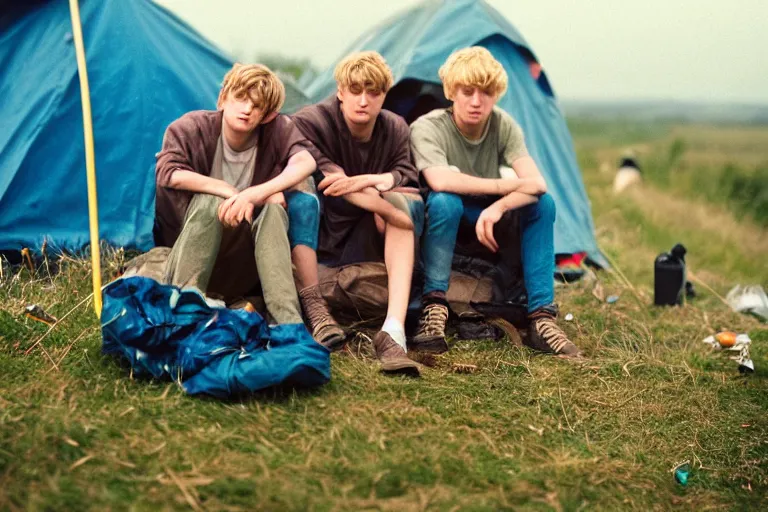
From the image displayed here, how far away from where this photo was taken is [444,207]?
12.5ft

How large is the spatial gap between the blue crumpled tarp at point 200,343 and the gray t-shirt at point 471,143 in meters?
1.29

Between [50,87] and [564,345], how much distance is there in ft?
9.20

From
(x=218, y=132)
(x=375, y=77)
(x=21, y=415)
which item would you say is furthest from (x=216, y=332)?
(x=375, y=77)

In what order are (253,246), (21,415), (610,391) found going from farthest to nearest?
(253,246) < (610,391) < (21,415)

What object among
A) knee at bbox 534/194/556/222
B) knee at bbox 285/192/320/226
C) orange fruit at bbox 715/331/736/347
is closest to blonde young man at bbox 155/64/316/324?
knee at bbox 285/192/320/226

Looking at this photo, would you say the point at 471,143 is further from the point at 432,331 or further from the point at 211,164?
the point at 211,164

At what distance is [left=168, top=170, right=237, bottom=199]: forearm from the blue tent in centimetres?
165

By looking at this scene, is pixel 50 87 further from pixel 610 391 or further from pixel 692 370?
pixel 692 370

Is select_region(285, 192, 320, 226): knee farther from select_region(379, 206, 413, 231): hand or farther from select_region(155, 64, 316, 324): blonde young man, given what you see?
select_region(379, 206, 413, 231): hand

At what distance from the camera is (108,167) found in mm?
4402

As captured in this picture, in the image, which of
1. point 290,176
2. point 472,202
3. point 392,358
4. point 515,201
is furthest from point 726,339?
point 290,176

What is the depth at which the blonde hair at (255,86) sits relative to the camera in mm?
3504

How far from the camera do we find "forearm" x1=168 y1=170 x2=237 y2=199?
345 centimetres

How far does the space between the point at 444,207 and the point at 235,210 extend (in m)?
0.94
